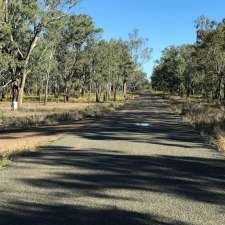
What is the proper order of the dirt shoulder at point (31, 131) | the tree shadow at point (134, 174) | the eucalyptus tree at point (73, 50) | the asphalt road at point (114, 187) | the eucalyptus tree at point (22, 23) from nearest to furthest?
the asphalt road at point (114, 187), the tree shadow at point (134, 174), the dirt shoulder at point (31, 131), the eucalyptus tree at point (22, 23), the eucalyptus tree at point (73, 50)

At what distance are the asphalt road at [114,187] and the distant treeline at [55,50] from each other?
101ft

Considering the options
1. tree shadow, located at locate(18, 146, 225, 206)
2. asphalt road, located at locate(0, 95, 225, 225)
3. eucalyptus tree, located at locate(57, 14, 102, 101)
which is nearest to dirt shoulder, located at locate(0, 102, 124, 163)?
tree shadow, located at locate(18, 146, 225, 206)

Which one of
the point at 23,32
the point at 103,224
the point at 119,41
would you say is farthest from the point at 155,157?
the point at 119,41

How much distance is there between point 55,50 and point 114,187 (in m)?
81.9

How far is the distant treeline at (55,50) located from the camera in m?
49.0

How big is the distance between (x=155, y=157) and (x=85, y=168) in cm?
308

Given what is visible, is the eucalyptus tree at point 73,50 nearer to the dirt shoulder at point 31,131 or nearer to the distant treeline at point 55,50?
the distant treeline at point 55,50

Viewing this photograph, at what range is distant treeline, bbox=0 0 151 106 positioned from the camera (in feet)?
161

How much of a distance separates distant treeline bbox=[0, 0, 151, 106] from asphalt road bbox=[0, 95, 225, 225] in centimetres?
3088

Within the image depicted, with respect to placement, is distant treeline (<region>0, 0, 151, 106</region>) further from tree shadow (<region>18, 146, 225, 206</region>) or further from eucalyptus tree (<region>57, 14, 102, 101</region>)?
tree shadow (<region>18, 146, 225, 206</region>)

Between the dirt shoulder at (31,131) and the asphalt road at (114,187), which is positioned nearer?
the asphalt road at (114,187)

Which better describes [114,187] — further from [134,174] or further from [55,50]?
[55,50]

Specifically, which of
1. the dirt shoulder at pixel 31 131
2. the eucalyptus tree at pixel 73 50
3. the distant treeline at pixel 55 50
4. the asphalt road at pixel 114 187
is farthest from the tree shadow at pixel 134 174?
the eucalyptus tree at pixel 73 50

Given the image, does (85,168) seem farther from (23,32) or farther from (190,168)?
(23,32)
